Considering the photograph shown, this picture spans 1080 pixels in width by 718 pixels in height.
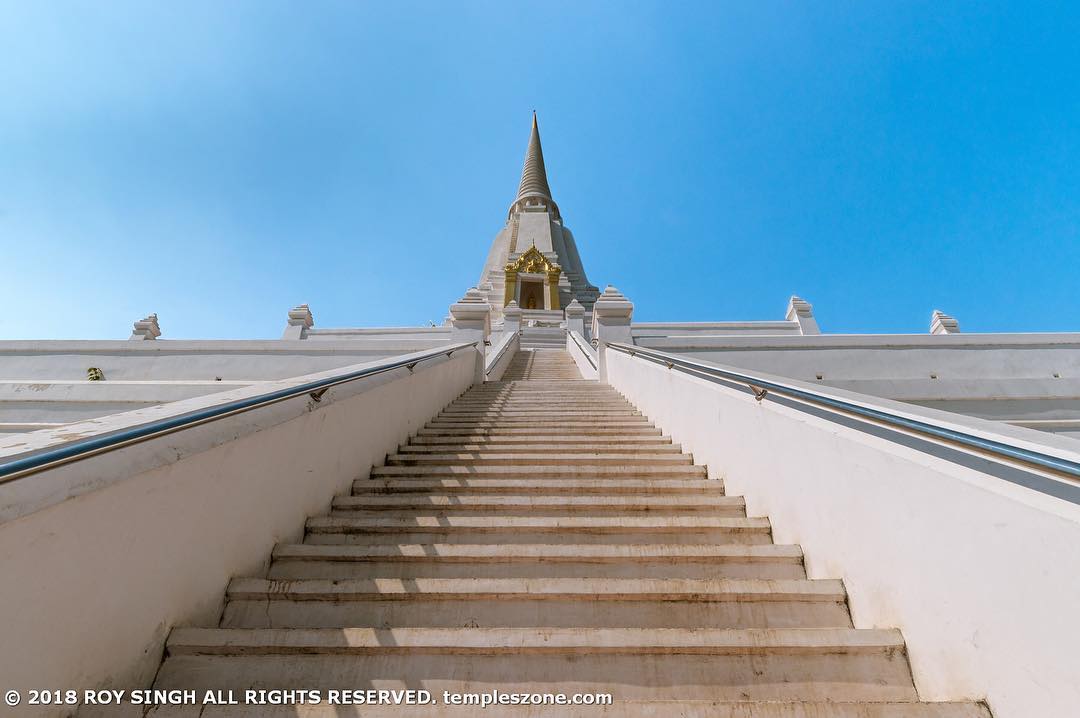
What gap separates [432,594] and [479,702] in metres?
0.56

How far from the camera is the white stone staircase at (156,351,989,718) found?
1637 millimetres

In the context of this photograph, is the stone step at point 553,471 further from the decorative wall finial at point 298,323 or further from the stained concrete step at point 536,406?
the decorative wall finial at point 298,323

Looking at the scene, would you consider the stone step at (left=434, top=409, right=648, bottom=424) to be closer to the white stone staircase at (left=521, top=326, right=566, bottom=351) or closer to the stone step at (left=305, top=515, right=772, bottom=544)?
the stone step at (left=305, top=515, right=772, bottom=544)

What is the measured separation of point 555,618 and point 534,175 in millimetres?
46424

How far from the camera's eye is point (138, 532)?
1630 millimetres

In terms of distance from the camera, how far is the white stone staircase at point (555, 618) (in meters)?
1.64

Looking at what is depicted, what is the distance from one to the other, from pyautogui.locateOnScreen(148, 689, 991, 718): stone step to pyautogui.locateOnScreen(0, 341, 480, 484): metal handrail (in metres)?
0.88

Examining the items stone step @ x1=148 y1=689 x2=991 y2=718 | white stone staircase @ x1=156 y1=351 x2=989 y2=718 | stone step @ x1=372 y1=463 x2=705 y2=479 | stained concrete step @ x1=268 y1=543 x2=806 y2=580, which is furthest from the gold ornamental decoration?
stone step @ x1=148 y1=689 x2=991 y2=718

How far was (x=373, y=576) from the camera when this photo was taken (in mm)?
2275

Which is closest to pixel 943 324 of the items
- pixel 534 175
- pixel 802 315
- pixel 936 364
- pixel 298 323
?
pixel 802 315

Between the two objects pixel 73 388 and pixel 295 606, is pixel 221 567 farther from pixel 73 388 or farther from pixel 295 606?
pixel 73 388

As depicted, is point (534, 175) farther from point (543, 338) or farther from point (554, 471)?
point (554, 471)

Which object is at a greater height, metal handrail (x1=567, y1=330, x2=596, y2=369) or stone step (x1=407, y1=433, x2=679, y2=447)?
metal handrail (x1=567, y1=330, x2=596, y2=369)

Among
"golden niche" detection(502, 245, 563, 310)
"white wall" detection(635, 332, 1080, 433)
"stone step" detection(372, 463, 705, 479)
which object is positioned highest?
"golden niche" detection(502, 245, 563, 310)
